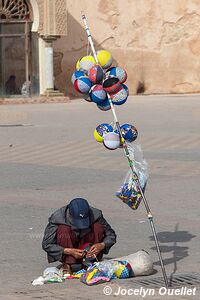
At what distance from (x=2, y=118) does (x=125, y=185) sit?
1800 cm

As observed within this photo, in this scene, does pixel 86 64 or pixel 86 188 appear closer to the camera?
pixel 86 64

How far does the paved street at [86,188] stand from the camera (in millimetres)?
8297

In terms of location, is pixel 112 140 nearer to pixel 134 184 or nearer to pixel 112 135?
pixel 112 135

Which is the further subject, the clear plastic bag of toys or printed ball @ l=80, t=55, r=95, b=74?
printed ball @ l=80, t=55, r=95, b=74

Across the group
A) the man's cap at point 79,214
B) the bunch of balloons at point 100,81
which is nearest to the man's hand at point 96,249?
the man's cap at point 79,214

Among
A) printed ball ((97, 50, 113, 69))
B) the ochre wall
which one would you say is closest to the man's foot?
printed ball ((97, 50, 113, 69))

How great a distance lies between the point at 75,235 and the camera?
315 inches

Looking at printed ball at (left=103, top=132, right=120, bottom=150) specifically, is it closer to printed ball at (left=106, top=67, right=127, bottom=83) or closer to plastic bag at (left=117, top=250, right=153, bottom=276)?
printed ball at (left=106, top=67, right=127, bottom=83)

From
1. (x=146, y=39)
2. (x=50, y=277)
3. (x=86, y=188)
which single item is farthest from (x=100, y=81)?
(x=146, y=39)

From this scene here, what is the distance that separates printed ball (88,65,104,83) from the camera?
8398 millimetres

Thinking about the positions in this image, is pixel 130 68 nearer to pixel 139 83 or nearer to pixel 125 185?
pixel 139 83

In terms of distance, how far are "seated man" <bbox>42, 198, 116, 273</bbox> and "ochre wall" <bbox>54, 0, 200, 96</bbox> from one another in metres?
30.9

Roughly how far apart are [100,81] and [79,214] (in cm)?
128

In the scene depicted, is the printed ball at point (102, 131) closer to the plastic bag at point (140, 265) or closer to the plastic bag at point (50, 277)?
the plastic bag at point (140, 265)
